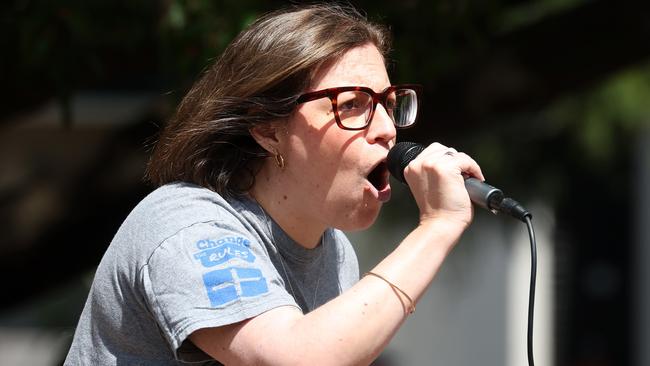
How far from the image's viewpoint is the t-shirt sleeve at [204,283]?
2096 mm

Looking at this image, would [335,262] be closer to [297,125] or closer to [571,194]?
[297,125]

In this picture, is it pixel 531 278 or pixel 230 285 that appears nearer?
pixel 230 285

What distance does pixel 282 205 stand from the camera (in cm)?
241

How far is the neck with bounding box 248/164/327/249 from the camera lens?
2400 mm

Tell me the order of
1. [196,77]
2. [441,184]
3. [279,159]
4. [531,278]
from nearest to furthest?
1. [441,184]
2. [531,278]
3. [279,159]
4. [196,77]

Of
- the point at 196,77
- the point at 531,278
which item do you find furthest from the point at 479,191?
the point at 196,77

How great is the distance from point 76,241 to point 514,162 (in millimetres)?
3048

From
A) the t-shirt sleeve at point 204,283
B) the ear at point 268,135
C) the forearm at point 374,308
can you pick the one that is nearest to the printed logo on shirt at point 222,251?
the t-shirt sleeve at point 204,283

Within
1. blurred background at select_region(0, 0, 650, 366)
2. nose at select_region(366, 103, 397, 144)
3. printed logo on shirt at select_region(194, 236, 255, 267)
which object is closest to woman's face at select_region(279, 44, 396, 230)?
nose at select_region(366, 103, 397, 144)

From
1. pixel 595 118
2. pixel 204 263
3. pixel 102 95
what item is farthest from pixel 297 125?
pixel 102 95

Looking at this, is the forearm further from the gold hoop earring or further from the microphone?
the gold hoop earring

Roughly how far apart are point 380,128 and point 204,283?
1.56 ft

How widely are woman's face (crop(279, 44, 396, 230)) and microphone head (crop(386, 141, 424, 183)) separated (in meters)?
0.04

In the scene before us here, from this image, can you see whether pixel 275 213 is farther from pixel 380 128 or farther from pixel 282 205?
pixel 380 128
